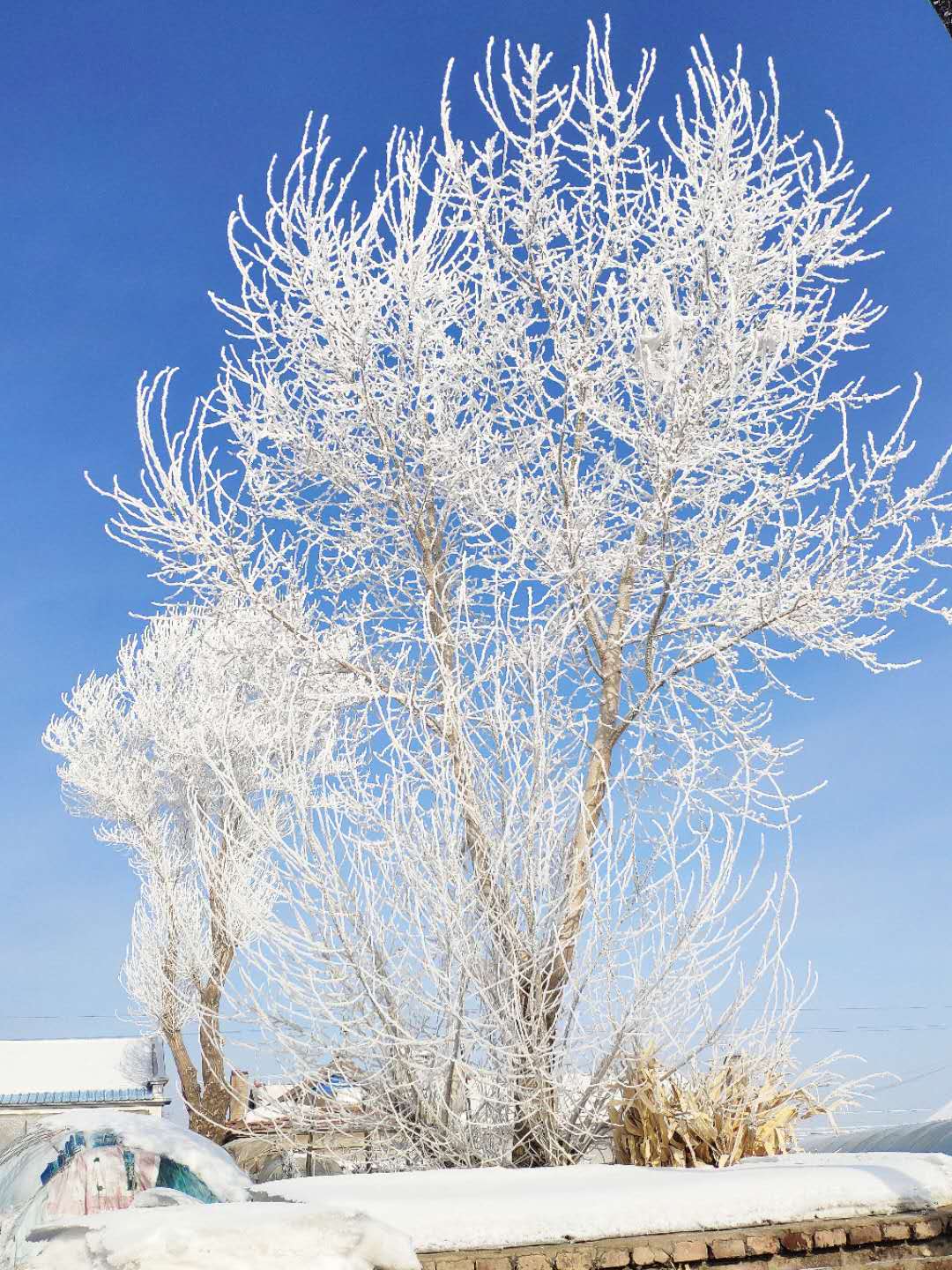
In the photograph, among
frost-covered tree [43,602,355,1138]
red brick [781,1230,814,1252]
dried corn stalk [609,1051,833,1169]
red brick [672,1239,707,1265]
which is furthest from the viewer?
frost-covered tree [43,602,355,1138]

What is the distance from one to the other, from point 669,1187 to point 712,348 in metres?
5.21

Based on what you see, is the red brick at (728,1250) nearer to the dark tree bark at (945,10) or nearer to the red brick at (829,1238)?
the red brick at (829,1238)

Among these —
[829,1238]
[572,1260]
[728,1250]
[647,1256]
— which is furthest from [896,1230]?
[572,1260]

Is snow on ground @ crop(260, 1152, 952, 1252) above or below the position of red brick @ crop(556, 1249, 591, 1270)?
above

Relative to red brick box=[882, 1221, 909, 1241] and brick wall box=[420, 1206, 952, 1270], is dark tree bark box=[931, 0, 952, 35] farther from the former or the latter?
red brick box=[882, 1221, 909, 1241]

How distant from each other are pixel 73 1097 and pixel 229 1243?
55.4 ft

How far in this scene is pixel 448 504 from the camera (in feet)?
25.3

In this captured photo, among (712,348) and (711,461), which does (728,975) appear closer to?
(711,461)

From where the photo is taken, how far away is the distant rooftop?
17672 mm

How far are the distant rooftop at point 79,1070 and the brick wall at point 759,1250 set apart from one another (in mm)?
15377

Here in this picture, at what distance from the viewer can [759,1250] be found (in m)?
3.94

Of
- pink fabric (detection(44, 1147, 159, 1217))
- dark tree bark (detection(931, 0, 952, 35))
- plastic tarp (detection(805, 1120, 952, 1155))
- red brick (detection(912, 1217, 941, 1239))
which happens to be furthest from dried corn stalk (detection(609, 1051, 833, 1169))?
dark tree bark (detection(931, 0, 952, 35))

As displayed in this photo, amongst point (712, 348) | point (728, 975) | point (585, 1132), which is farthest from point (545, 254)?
point (585, 1132)

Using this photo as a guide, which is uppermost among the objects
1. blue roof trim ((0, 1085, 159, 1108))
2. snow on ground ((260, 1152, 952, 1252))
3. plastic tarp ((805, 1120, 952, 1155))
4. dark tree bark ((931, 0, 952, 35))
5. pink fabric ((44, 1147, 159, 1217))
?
dark tree bark ((931, 0, 952, 35))
